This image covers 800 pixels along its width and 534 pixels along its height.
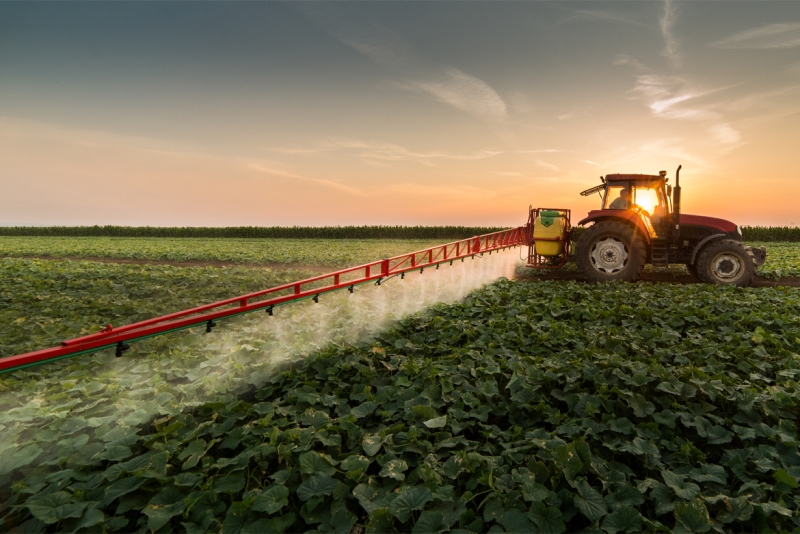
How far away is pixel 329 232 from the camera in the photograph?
4412 cm

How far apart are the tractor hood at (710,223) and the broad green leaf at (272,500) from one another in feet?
34.4

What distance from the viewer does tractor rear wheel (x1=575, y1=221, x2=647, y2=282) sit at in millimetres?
9289

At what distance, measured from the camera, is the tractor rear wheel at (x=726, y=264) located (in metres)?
9.18

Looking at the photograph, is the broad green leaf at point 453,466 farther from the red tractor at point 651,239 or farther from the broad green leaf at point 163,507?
the red tractor at point 651,239

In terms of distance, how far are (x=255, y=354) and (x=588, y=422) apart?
3.63 meters

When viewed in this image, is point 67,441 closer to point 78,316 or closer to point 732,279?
point 78,316

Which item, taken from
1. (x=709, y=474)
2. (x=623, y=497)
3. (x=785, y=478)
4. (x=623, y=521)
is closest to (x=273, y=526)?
(x=623, y=521)

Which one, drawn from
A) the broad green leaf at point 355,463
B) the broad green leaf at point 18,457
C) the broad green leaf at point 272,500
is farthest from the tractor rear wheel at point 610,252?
the broad green leaf at point 18,457

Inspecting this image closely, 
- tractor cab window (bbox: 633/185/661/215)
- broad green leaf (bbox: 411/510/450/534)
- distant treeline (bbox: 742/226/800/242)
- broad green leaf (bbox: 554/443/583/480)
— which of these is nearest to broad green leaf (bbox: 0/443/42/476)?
broad green leaf (bbox: 411/510/450/534)

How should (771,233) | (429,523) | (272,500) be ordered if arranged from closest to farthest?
(429,523), (272,500), (771,233)

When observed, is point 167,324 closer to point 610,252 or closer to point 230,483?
point 230,483

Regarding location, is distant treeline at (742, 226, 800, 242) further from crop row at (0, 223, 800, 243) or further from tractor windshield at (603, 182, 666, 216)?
tractor windshield at (603, 182, 666, 216)

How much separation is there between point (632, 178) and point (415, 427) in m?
8.77

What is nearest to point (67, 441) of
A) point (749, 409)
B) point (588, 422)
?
point (588, 422)
